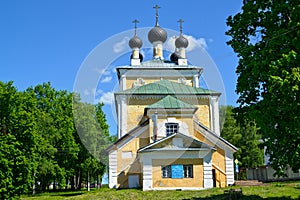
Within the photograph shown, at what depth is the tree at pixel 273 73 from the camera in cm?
1246

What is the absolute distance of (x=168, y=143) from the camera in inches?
898

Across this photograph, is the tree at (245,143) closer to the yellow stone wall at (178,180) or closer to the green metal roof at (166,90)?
the green metal roof at (166,90)

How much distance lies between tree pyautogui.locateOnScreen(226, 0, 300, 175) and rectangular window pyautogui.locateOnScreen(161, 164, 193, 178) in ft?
25.7

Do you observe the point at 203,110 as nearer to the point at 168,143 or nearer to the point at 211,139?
the point at 211,139

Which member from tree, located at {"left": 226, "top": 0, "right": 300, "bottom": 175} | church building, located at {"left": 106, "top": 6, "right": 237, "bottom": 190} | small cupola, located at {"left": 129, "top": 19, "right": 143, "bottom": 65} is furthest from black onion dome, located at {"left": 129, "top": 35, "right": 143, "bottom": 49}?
tree, located at {"left": 226, "top": 0, "right": 300, "bottom": 175}

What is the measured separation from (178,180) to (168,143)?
220 centimetres

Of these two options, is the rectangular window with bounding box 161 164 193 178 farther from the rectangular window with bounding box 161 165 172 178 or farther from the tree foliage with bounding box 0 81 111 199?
the tree foliage with bounding box 0 81 111 199

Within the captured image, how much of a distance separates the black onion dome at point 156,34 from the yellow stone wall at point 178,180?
18434 millimetres

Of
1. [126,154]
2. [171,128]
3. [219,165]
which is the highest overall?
[171,128]

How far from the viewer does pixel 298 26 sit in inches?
498

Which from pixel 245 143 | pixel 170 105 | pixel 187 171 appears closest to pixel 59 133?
pixel 170 105

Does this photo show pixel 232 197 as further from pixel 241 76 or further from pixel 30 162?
pixel 30 162

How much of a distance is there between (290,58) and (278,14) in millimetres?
2206

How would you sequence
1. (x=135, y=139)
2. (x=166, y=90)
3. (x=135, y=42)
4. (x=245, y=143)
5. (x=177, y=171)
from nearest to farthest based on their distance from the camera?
1. (x=177, y=171)
2. (x=135, y=139)
3. (x=166, y=90)
4. (x=135, y=42)
5. (x=245, y=143)
